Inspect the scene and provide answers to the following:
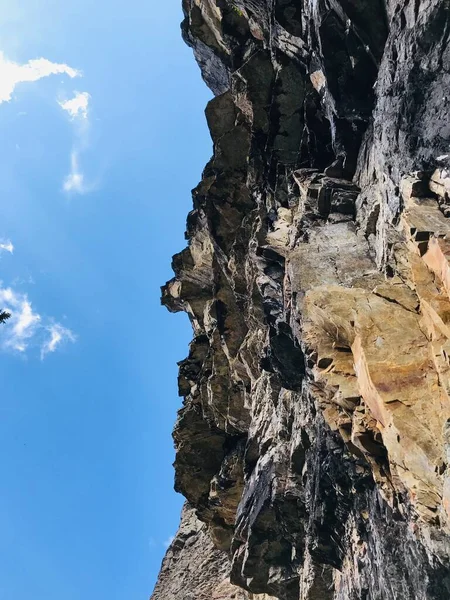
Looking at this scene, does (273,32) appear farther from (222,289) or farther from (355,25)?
(222,289)

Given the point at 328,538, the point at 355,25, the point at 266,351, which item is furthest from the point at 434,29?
the point at 328,538

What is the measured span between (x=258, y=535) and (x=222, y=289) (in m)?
18.0

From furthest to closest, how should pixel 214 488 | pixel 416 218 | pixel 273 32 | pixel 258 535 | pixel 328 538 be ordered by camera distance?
pixel 214 488, pixel 273 32, pixel 258 535, pixel 328 538, pixel 416 218

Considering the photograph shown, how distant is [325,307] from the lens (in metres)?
15.1

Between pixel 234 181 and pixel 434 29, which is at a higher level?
pixel 234 181

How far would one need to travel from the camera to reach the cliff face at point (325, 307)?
1208 cm

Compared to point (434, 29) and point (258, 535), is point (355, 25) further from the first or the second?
point (258, 535)

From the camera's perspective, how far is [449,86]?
45.7ft

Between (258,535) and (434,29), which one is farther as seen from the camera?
(258,535)

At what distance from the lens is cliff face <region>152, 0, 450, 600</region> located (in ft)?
39.6

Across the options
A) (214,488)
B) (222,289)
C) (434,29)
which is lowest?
(214,488)

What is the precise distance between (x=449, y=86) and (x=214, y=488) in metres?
28.6

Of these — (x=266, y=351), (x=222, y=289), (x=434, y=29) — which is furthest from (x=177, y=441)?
(x=434, y=29)

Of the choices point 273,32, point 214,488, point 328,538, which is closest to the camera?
point 328,538
